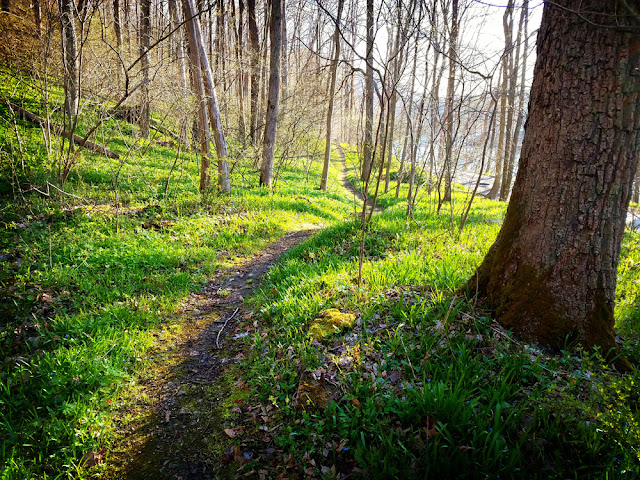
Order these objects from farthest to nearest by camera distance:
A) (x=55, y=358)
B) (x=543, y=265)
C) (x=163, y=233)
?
(x=163, y=233) < (x=55, y=358) < (x=543, y=265)

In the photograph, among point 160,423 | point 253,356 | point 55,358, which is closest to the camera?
point 160,423

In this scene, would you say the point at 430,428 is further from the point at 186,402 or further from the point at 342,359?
the point at 186,402

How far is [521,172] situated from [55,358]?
4.56 meters

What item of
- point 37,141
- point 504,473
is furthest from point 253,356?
point 37,141

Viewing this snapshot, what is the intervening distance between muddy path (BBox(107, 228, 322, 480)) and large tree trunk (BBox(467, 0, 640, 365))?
273 cm

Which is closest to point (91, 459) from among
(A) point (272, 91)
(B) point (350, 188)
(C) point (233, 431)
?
(C) point (233, 431)

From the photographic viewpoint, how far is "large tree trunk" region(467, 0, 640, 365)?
2186 millimetres

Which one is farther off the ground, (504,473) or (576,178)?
(576,178)

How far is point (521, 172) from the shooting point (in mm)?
2654

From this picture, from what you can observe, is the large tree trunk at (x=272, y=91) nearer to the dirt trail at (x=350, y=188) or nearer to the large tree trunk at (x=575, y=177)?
the dirt trail at (x=350, y=188)

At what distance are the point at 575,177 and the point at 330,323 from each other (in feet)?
8.10

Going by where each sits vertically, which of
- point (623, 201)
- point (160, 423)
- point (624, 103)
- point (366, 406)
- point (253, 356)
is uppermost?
point (624, 103)

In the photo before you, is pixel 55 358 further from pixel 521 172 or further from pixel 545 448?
pixel 521 172

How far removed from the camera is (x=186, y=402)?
295 centimetres
